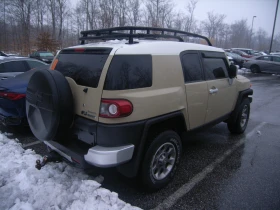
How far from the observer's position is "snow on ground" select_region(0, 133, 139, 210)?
2484 mm

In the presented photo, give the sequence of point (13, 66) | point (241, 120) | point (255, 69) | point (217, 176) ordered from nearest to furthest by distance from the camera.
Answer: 1. point (217, 176)
2. point (241, 120)
3. point (13, 66)
4. point (255, 69)

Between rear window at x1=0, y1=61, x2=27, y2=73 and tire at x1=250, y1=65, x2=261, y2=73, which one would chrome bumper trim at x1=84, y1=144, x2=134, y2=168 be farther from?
tire at x1=250, y1=65, x2=261, y2=73

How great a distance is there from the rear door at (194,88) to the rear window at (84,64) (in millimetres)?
1197

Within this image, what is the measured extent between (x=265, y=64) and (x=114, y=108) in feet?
68.3

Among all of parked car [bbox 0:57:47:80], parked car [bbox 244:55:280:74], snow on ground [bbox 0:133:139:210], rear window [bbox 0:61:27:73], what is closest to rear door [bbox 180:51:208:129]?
snow on ground [bbox 0:133:139:210]

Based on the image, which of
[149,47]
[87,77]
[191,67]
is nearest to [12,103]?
[87,77]

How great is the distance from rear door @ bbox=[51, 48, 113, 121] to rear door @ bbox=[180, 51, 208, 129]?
1.21 meters

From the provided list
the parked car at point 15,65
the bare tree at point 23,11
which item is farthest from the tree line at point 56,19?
the parked car at point 15,65

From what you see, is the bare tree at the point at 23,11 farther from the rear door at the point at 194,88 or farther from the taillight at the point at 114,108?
the taillight at the point at 114,108

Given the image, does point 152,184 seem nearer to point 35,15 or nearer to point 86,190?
point 86,190

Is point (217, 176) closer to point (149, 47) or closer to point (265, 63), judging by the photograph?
point (149, 47)

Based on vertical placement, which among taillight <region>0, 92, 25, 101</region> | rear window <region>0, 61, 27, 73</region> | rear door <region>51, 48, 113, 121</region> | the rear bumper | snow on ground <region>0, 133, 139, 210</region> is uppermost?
rear door <region>51, 48, 113, 121</region>

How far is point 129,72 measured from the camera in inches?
98.8

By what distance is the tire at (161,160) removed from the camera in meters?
2.75
